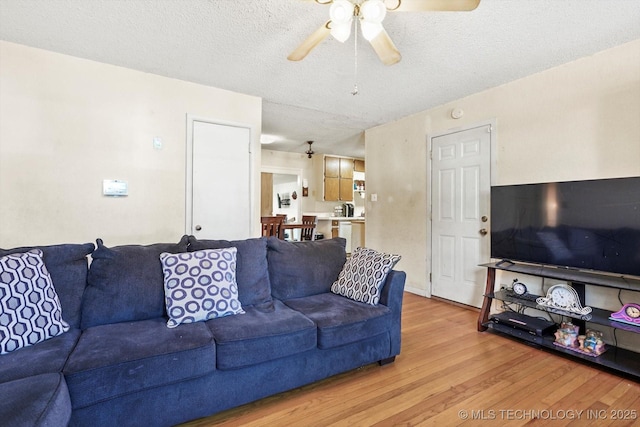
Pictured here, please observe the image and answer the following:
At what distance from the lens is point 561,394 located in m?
1.93

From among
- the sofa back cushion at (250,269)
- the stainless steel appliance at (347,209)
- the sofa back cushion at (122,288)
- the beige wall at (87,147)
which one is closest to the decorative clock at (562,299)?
the sofa back cushion at (250,269)

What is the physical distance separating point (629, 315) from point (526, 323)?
707 millimetres

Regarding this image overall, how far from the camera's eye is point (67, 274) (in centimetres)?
184

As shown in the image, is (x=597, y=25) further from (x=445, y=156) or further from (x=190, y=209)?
(x=190, y=209)

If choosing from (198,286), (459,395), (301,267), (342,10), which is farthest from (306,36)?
(459,395)

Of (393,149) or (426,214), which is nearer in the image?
(426,214)

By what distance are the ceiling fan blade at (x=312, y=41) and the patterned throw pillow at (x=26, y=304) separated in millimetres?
2030

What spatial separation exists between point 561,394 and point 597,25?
99.7 inches

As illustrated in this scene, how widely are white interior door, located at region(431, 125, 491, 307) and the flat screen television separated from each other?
0.45 m

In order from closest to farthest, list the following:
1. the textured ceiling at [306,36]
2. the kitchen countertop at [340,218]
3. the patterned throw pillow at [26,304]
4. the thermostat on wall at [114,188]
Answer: the patterned throw pillow at [26,304]
the textured ceiling at [306,36]
the thermostat on wall at [114,188]
the kitchen countertop at [340,218]

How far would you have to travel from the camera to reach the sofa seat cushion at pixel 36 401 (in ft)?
3.33

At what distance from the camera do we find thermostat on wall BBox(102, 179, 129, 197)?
9.55ft

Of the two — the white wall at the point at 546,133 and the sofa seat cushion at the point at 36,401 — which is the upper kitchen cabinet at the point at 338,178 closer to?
the white wall at the point at 546,133

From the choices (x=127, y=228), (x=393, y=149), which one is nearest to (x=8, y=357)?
(x=127, y=228)
